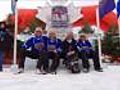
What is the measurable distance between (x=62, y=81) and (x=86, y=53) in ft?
4.24

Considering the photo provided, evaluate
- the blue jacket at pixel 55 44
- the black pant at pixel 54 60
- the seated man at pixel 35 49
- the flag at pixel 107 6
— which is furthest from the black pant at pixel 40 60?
the flag at pixel 107 6

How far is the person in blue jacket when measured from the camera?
9328 millimetres

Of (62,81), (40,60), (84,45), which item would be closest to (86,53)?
(84,45)

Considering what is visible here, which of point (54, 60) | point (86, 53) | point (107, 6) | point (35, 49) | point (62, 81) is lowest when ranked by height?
point (62, 81)

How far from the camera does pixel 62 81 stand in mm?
8578

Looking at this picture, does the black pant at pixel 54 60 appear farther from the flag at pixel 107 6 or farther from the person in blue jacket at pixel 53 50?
Answer: the flag at pixel 107 6

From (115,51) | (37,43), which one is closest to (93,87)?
(37,43)

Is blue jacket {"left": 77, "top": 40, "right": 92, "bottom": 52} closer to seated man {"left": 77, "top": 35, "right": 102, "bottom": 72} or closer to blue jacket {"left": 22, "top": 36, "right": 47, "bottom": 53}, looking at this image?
seated man {"left": 77, "top": 35, "right": 102, "bottom": 72}

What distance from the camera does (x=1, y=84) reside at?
329 inches

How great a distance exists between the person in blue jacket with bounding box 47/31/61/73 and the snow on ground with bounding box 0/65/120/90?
0.21 m

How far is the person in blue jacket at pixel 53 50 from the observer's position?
933 cm

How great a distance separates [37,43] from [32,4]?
3734 mm

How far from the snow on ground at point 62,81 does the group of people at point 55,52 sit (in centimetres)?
21

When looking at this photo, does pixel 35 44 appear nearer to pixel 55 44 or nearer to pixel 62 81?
pixel 55 44
